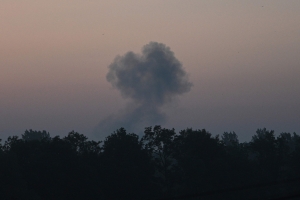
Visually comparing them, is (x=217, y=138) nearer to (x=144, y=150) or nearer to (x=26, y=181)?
(x=144, y=150)

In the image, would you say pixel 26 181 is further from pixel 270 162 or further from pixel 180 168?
pixel 270 162

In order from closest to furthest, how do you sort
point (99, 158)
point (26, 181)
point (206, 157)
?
point (26, 181) < point (99, 158) < point (206, 157)

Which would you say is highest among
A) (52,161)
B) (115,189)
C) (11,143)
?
(11,143)

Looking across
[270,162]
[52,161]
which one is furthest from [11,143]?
[270,162]

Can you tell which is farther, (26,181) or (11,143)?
(11,143)

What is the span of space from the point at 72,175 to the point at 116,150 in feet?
43.4

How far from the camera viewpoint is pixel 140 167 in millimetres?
72062

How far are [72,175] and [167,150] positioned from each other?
1130 inches

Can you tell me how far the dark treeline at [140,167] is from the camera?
5997cm

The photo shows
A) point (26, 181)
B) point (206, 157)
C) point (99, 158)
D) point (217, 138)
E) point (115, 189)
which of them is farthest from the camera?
point (217, 138)

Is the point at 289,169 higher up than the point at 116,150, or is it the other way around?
the point at 116,150

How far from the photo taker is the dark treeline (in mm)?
59969

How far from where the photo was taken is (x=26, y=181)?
5997 centimetres

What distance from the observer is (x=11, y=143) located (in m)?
68.2
